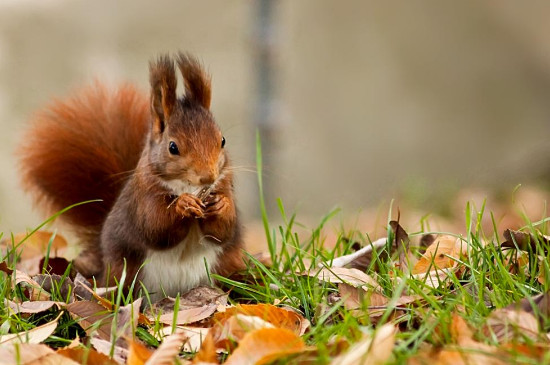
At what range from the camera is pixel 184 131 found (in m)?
1.94

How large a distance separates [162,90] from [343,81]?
14.4 ft

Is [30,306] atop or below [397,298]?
below

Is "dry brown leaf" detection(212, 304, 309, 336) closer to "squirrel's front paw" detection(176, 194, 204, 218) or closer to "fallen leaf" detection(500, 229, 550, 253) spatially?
"squirrel's front paw" detection(176, 194, 204, 218)

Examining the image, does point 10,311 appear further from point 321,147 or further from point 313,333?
point 321,147

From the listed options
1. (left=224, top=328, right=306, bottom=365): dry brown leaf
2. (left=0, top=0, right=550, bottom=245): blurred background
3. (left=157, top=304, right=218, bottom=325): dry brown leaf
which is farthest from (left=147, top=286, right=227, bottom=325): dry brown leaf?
(left=0, top=0, right=550, bottom=245): blurred background

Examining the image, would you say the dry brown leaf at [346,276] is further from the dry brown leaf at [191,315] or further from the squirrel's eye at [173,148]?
the squirrel's eye at [173,148]

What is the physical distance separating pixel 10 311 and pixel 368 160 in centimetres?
489

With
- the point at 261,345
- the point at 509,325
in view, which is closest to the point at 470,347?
the point at 509,325

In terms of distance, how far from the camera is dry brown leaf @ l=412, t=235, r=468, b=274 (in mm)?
1889

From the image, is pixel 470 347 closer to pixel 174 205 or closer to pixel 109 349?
pixel 109 349

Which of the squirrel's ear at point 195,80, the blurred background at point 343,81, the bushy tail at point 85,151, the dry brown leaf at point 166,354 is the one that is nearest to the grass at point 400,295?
the dry brown leaf at point 166,354

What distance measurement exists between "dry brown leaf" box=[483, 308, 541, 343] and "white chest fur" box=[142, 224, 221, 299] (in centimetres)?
80

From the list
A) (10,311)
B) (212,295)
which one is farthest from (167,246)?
(10,311)

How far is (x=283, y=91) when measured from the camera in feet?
19.2
